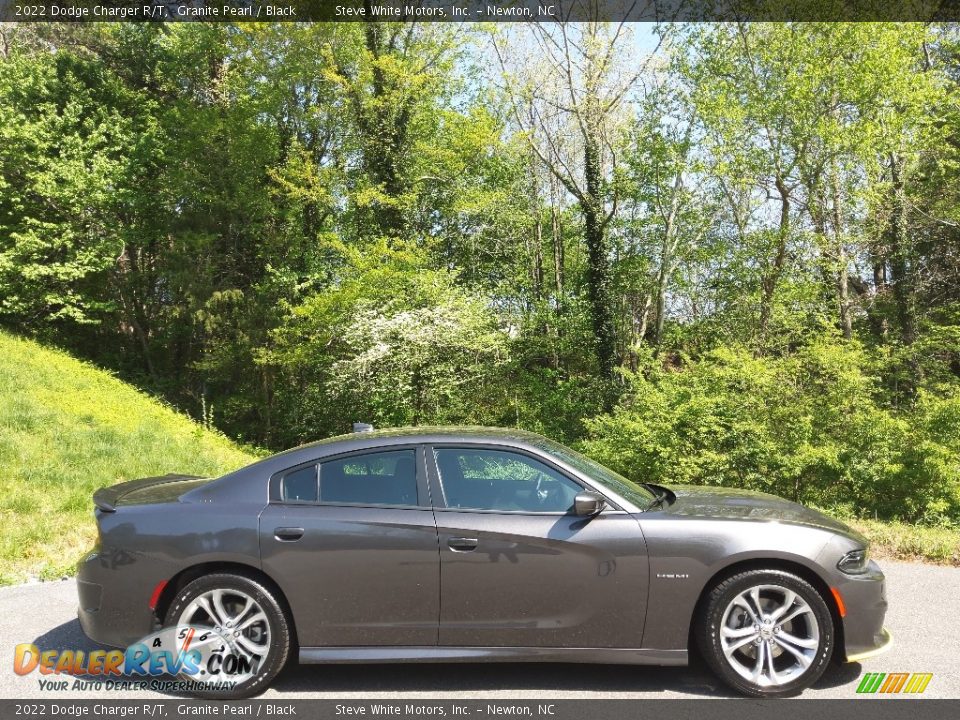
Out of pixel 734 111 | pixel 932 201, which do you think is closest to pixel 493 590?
pixel 734 111

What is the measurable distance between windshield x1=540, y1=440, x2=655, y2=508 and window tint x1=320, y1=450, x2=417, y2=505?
0.84 m

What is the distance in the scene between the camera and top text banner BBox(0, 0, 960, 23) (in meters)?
17.8

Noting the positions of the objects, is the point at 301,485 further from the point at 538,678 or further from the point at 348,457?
the point at 538,678

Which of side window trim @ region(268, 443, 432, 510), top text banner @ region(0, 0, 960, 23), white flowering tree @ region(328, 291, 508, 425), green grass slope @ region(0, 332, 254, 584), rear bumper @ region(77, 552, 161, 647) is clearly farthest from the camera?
white flowering tree @ region(328, 291, 508, 425)

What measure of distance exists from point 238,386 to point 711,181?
17.4m

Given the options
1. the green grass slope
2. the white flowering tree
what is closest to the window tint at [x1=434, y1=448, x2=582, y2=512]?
the green grass slope

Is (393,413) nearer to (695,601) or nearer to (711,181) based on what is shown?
(711,181)

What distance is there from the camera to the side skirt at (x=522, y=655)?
4.02 metres

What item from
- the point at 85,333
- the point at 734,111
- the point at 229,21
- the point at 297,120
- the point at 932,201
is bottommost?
the point at 85,333

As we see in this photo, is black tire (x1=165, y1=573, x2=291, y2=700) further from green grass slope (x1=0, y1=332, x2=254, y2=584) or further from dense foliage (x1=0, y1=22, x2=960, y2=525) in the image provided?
dense foliage (x1=0, y1=22, x2=960, y2=525)


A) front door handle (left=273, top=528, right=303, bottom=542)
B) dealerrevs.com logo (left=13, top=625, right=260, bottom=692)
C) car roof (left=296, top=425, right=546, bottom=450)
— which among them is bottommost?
dealerrevs.com logo (left=13, top=625, right=260, bottom=692)

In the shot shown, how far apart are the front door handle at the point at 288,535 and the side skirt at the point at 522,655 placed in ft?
2.32

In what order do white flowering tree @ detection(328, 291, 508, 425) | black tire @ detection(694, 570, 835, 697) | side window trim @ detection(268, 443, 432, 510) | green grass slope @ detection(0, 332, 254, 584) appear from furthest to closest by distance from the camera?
white flowering tree @ detection(328, 291, 508, 425) < green grass slope @ detection(0, 332, 254, 584) < side window trim @ detection(268, 443, 432, 510) < black tire @ detection(694, 570, 835, 697)
